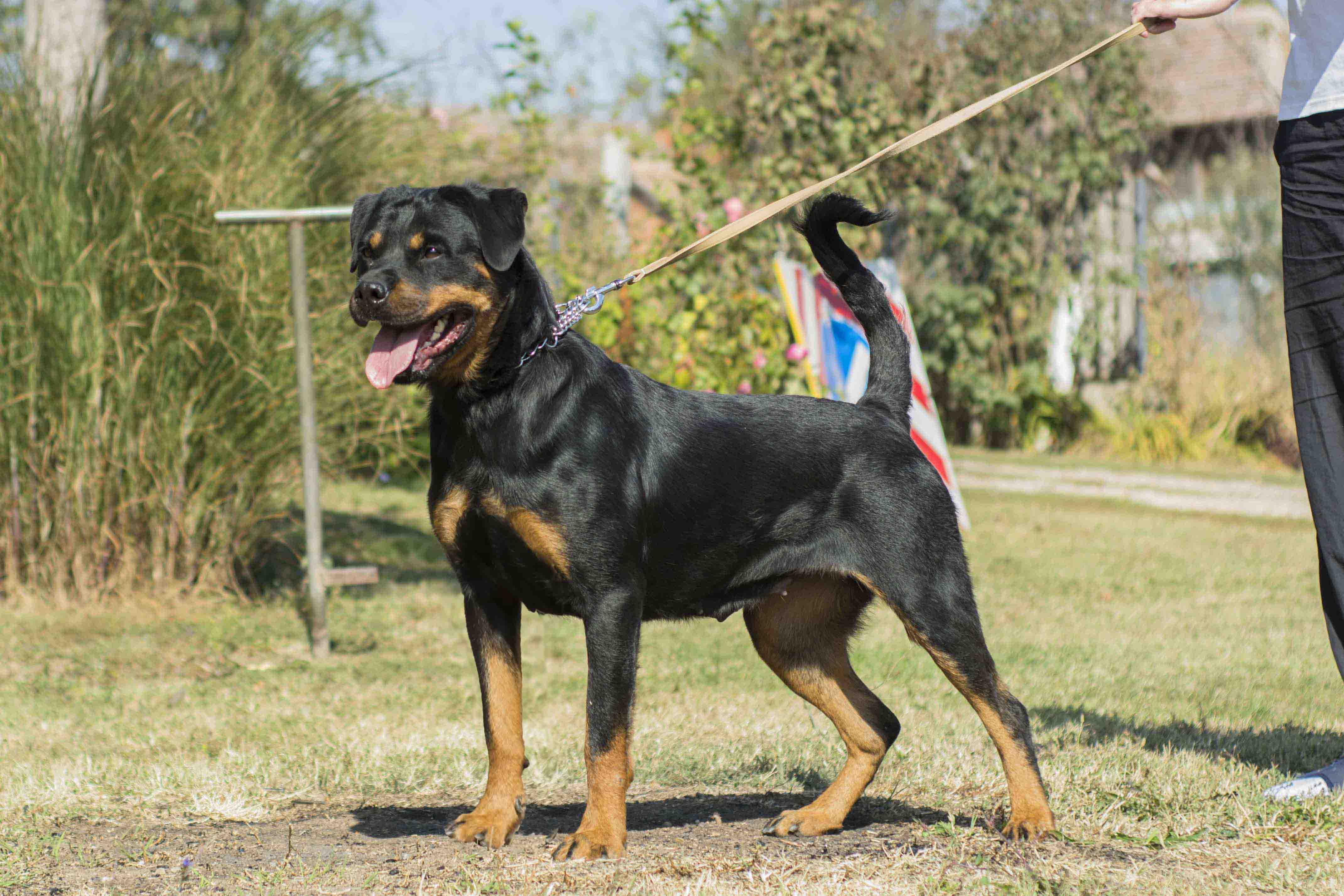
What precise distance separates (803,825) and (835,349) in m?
5.14

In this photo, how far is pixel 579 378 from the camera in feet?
10.7

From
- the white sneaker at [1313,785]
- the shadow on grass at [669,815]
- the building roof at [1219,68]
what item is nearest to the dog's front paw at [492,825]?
the shadow on grass at [669,815]

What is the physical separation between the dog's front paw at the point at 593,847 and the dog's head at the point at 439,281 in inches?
45.0

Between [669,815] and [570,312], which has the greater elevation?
[570,312]

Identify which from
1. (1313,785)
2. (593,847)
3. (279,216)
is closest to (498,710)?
(593,847)

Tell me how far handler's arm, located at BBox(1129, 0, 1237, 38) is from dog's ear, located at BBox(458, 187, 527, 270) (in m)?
1.78

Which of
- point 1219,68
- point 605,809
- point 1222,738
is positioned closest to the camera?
point 605,809

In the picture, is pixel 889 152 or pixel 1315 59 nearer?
pixel 1315 59

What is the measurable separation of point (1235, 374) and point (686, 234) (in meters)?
7.64

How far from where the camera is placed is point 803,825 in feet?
11.4

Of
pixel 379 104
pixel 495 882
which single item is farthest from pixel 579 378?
pixel 379 104

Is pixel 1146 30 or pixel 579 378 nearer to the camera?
pixel 579 378

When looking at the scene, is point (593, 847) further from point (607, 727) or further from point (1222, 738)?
point (1222, 738)

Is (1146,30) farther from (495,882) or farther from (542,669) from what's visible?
(542,669)
